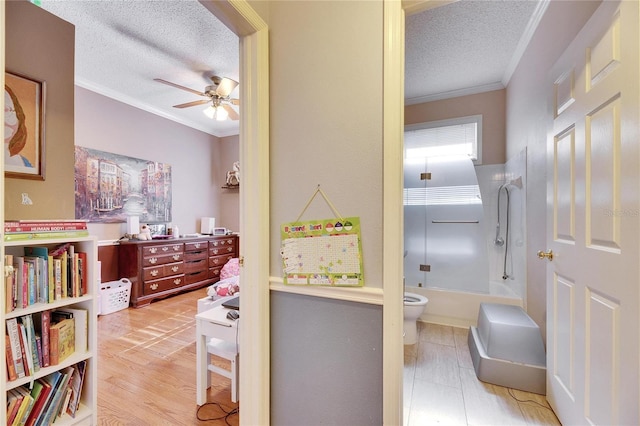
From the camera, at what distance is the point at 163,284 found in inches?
146

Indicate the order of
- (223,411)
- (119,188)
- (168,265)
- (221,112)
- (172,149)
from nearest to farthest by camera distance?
(223,411) → (221,112) → (119,188) → (168,265) → (172,149)

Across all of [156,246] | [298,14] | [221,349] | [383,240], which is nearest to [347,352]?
[383,240]

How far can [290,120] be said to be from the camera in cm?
129

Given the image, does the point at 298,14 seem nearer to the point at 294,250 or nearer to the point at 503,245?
the point at 294,250

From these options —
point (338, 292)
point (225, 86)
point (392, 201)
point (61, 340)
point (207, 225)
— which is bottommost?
point (61, 340)

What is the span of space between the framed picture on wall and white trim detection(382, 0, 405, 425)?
1931 mm

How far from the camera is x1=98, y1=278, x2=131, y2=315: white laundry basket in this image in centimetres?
318

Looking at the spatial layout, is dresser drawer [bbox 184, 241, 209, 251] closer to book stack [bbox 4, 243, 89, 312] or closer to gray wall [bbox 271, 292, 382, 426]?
book stack [bbox 4, 243, 89, 312]

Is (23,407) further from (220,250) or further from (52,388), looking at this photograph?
(220,250)

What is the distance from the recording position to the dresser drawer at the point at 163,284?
139 inches

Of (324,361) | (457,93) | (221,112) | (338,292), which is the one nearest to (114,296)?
(221,112)

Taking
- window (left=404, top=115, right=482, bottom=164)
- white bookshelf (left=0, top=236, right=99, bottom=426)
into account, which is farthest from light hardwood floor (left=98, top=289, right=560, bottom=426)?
window (left=404, top=115, right=482, bottom=164)

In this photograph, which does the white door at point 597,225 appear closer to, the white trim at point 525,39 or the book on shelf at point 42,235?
the white trim at point 525,39

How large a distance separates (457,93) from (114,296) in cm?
476
